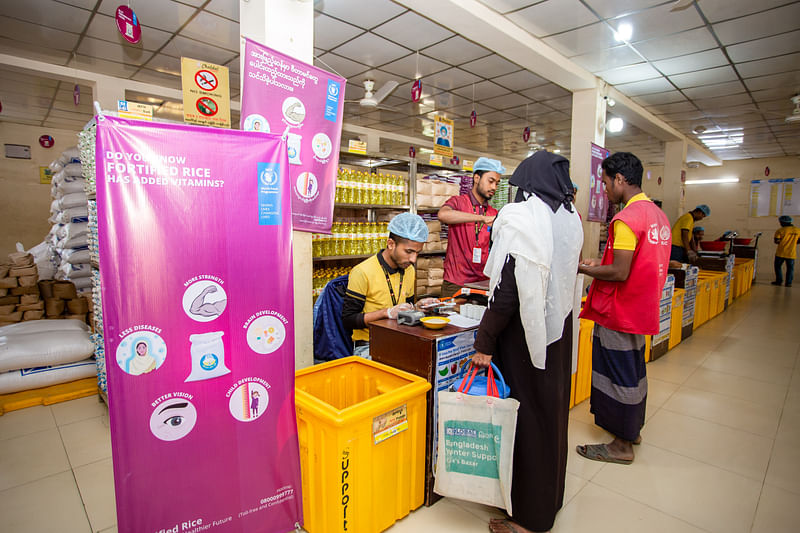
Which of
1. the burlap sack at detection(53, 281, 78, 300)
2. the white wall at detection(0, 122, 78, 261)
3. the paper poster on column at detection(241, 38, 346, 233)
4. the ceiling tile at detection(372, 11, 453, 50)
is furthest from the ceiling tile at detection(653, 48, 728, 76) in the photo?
the white wall at detection(0, 122, 78, 261)

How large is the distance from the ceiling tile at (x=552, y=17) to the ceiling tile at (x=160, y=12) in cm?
327

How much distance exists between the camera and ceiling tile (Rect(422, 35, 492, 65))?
15.6ft

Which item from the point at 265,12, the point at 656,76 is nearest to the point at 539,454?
the point at 265,12

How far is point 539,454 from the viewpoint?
1911 mm

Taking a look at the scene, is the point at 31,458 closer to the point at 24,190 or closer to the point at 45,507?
the point at 45,507

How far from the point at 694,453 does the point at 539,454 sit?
66.3 inches

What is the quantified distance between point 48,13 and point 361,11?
10.2 ft

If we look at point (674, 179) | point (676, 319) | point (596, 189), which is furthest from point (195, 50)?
point (674, 179)

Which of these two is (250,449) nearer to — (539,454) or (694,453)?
(539,454)

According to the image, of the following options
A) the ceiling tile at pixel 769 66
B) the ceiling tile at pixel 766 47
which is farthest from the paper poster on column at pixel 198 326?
the ceiling tile at pixel 769 66

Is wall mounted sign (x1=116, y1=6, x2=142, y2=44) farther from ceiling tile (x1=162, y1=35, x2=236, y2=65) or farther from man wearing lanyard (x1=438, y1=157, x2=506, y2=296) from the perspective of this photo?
man wearing lanyard (x1=438, y1=157, x2=506, y2=296)

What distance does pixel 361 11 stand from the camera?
161 inches

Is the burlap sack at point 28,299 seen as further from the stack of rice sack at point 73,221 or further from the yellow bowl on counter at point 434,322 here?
the yellow bowl on counter at point 434,322

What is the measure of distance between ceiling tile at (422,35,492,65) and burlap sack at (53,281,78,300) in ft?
16.3
